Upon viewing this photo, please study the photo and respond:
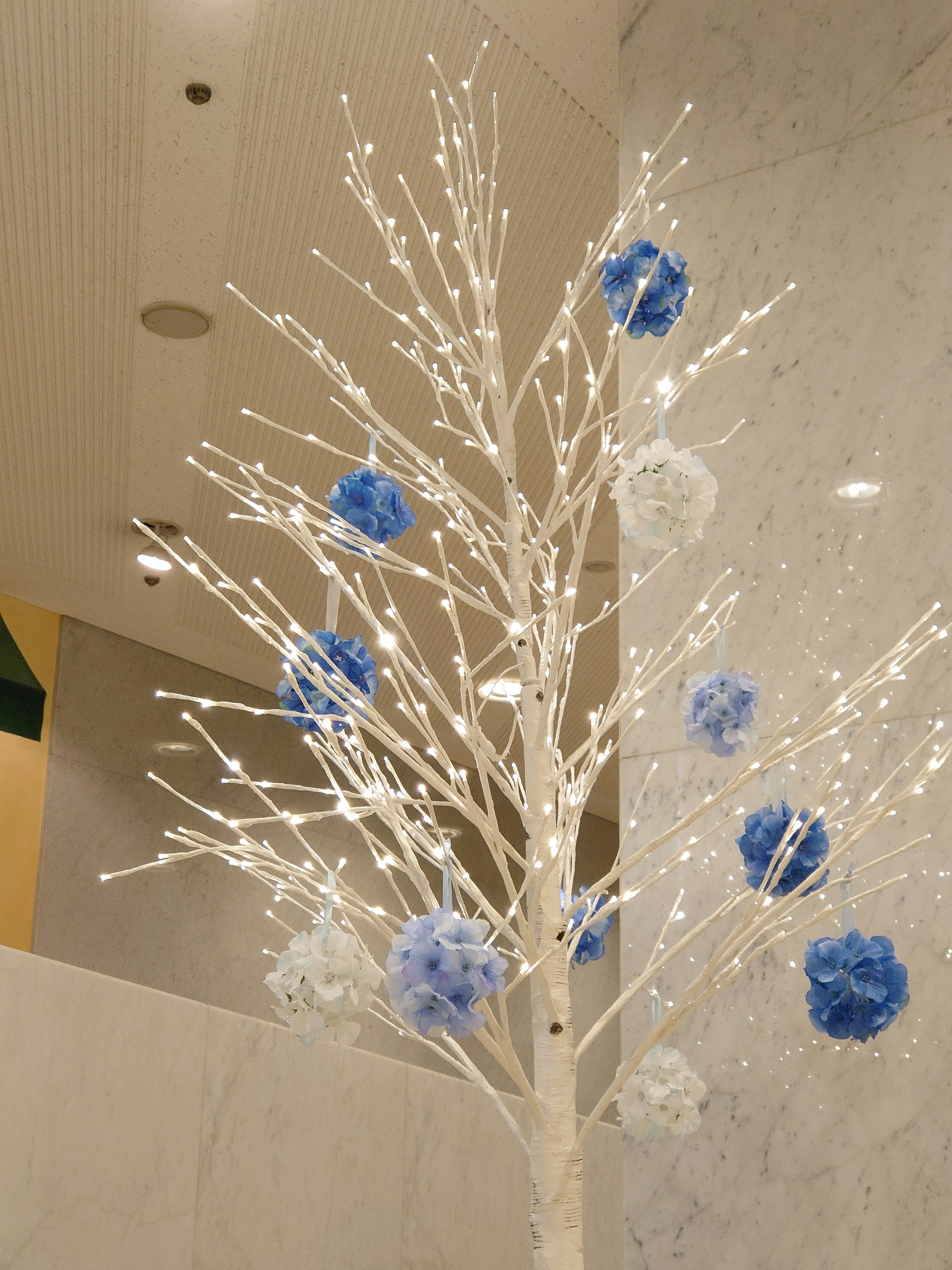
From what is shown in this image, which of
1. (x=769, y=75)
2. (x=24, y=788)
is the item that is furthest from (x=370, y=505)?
(x=24, y=788)

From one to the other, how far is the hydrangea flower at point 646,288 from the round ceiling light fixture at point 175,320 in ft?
9.61

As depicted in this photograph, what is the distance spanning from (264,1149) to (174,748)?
13.4 feet

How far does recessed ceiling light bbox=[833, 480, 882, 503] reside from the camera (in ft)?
7.47

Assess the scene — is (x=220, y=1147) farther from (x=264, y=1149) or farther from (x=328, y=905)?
(x=328, y=905)

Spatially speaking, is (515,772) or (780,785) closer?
(515,772)

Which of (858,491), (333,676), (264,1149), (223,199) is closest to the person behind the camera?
(333,676)

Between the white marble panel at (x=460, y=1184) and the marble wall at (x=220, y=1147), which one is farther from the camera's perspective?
the white marble panel at (x=460, y=1184)

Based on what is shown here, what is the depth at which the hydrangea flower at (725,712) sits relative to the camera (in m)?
1.62

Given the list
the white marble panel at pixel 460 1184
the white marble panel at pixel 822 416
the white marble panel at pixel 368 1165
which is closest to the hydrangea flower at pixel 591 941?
the white marble panel at pixel 822 416

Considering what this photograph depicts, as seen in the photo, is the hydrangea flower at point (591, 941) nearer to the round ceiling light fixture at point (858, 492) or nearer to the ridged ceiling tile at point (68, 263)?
the round ceiling light fixture at point (858, 492)

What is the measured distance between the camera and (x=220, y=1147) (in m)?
3.05

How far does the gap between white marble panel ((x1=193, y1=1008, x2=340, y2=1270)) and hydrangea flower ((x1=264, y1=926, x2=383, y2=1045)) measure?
6.10ft

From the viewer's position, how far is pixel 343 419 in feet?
16.1

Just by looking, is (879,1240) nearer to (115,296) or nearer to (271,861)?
(271,861)
